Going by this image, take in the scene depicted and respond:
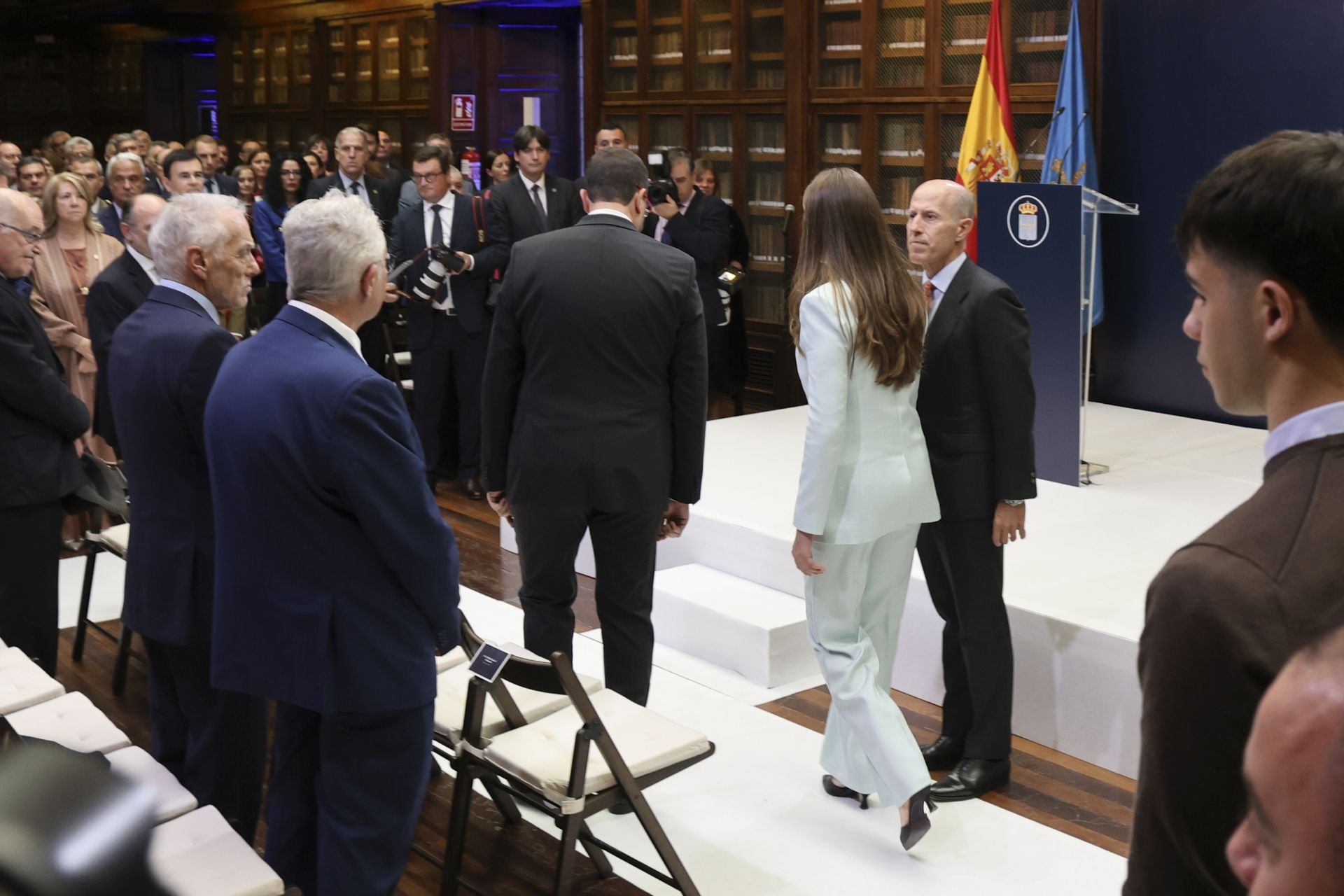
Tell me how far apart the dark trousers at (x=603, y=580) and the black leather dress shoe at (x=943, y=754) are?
2.63ft

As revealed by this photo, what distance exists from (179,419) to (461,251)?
3.97 metres

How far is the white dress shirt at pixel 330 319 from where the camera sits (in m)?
2.48

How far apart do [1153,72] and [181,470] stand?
224 inches

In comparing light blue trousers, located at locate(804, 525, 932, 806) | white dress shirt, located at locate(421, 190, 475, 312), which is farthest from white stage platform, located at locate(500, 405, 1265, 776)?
white dress shirt, located at locate(421, 190, 475, 312)

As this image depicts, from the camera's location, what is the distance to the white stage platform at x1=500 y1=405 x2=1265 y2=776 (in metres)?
3.90

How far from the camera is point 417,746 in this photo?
2.58m

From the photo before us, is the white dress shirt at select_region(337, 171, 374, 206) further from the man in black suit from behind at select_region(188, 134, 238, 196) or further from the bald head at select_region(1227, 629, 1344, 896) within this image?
the bald head at select_region(1227, 629, 1344, 896)

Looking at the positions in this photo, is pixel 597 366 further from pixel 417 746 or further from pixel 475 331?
pixel 475 331

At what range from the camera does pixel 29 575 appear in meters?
3.84

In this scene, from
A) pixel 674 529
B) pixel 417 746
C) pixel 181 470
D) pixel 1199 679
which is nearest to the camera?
pixel 1199 679

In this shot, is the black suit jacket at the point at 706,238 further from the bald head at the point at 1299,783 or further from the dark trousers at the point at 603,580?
the bald head at the point at 1299,783

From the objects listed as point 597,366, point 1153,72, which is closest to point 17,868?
point 597,366

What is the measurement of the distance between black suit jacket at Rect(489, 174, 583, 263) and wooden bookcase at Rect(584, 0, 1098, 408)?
2.11 metres

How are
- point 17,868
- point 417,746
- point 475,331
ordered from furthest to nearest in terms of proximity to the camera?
point 475,331, point 417,746, point 17,868
